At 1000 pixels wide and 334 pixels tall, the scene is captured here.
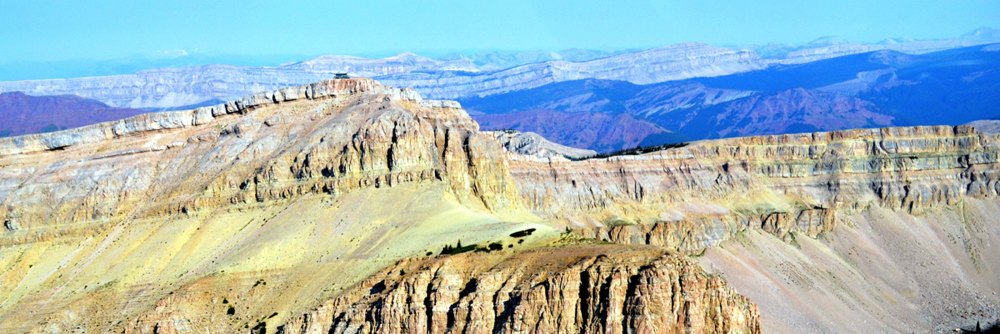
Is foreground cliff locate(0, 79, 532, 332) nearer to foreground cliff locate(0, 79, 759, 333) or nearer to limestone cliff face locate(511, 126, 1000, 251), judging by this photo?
foreground cliff locate(0, 79, 759, 333)

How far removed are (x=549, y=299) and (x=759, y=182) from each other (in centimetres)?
8697

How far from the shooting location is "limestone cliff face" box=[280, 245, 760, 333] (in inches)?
2884

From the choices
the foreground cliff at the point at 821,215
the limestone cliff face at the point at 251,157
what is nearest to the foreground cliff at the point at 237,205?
the limestone cliff face at the point at 251,157

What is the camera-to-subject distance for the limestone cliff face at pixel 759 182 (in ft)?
463

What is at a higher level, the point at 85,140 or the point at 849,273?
the point at 85,140

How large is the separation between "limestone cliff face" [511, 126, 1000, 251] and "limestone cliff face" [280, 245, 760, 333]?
5161 cm

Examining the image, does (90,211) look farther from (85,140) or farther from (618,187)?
(618,187)

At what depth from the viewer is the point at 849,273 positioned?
468 ft

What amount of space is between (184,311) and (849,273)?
7938cm

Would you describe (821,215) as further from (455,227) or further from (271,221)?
(271,221)

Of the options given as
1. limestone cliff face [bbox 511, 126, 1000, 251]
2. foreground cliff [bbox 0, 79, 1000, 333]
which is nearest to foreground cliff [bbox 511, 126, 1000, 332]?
limestone cliff face [bbox 511, 126, 1000, 251]

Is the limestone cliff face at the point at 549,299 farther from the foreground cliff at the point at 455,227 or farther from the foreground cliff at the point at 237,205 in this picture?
the foreground cliff at the point at 237,205

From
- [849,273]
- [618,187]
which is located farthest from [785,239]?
[618,187]

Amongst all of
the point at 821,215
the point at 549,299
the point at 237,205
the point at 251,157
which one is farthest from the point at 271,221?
the point at 821,215
